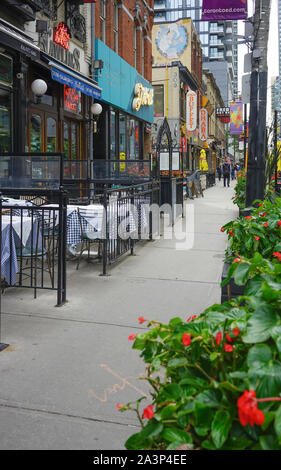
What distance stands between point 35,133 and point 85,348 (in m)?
10.8

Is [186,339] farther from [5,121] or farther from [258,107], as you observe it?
[5,121]

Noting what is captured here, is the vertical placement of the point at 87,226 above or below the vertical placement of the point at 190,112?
below

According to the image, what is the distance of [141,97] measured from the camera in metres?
25.0

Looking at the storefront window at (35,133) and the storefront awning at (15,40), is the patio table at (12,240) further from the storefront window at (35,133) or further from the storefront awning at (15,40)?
the storefront window at (35,133)

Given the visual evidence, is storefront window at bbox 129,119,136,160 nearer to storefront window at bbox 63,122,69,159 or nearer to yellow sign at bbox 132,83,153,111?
yellow sign at bbox 132,83,153,111

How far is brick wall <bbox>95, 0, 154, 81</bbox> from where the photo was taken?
2059 centimetres

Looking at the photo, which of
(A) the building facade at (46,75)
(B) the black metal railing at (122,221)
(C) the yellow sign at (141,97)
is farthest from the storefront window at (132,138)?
(B) the black metal railing at (122,221)

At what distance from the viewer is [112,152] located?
21797 mm

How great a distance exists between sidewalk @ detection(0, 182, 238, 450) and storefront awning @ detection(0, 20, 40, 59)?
4786 millimetres

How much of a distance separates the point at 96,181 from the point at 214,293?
8328mm

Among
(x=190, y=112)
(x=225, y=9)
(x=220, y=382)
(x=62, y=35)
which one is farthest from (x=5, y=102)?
(x=190, y=112)

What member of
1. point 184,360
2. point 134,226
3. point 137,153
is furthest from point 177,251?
point 137,153

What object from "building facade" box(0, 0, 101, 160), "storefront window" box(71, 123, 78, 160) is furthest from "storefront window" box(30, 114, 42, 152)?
"storefront window" box(71, 123, 78, 160)

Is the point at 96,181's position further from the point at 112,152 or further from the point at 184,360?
the point at 184,360
